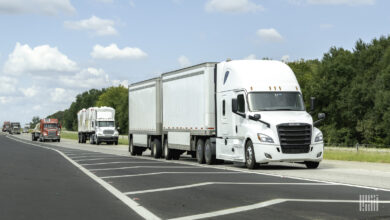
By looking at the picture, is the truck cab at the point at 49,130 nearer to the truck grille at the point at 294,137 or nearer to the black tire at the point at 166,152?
the black tire at the point at 166,152

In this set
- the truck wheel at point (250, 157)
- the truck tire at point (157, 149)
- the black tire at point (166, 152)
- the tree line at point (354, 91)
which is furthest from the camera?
the tree line at point (354, 91)

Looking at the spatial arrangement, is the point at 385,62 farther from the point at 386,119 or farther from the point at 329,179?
the point at 329,179

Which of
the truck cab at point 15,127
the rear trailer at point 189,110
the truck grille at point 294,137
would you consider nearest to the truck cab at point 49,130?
the rear trailer at point 189,110

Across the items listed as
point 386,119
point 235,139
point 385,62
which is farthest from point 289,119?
point 385,62

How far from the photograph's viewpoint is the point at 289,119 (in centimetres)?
2092

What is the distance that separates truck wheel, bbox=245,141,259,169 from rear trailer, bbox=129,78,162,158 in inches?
377

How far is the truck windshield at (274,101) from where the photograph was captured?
856 inches

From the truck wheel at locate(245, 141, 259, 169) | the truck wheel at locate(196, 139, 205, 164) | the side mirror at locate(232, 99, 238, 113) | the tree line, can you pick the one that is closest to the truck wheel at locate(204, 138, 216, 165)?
the truck wheel at locate(196, 139, 205, 164)

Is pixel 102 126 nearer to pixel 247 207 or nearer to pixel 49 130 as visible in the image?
pixel 49 130

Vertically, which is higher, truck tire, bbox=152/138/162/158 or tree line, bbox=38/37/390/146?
tree line, bbox=38/37/390/146

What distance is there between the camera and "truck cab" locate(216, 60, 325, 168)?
2078cm

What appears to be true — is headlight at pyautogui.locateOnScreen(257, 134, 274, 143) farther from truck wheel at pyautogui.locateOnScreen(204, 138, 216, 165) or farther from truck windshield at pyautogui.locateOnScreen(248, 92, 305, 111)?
truck wheel at pyautogui.locateOnScreen(204, 138, 216, 165)

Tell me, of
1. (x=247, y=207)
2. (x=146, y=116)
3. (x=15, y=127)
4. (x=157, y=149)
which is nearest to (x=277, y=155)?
(x=247, y=207)

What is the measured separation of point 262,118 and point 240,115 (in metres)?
1.24
